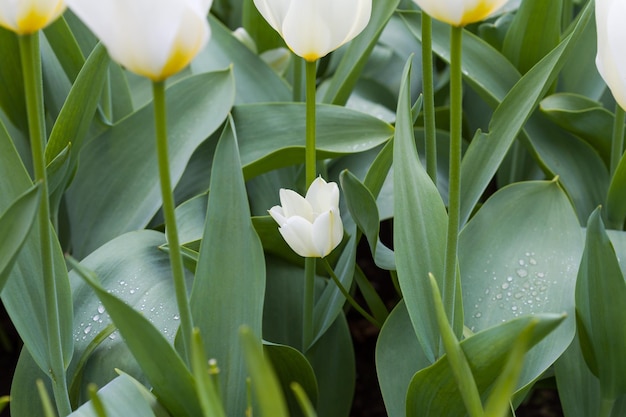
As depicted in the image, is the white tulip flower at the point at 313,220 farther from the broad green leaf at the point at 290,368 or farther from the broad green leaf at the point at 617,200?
the broad green leaf at the point at 617,200

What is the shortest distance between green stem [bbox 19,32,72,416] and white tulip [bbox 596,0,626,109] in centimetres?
48

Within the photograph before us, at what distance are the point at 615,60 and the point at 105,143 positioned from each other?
0.69 metres

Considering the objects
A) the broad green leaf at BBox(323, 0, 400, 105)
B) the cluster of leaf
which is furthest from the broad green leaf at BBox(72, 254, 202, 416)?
the broad green leaf at BBox(323, 0, 400, 105)

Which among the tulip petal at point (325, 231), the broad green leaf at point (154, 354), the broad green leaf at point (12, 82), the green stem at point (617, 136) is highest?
the broad green leaf at point (12, 82)

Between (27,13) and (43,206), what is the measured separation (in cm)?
18

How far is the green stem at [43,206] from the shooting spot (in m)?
0.65

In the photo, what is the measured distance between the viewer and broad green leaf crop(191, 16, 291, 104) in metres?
1.33

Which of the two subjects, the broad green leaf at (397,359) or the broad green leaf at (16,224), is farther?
the broad green leaf at (397,359)

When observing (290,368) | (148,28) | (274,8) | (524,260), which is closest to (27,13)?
(148,28)

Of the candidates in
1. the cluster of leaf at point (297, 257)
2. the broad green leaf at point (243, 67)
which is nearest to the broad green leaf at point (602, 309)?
the cluster of leaf at point (297, 257)

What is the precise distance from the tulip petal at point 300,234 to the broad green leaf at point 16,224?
0.81 feet

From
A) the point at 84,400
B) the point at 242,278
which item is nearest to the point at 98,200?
the point at 84,400

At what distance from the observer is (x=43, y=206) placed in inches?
29.2

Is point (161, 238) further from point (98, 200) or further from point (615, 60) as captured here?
point (615, 60)
